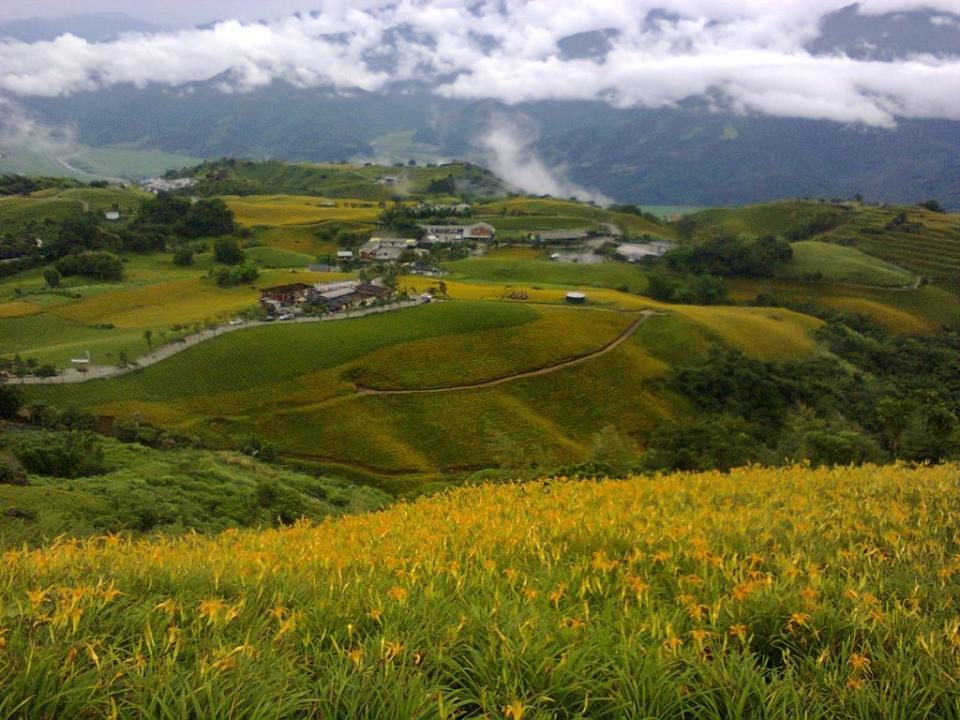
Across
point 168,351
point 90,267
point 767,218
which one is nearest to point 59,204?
point 90,267

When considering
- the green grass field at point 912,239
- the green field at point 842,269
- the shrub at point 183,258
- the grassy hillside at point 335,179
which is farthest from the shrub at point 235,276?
the green grass field at point 912,239

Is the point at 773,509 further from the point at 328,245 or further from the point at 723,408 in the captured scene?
the point at 328,245

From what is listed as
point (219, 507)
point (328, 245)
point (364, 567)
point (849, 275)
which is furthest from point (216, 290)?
point (849, 275)

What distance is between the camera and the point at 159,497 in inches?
725

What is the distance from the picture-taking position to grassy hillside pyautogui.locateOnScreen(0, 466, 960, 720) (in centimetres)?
293

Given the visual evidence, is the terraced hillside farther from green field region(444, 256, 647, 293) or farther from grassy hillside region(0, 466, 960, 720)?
grassy hillside region(0, 466, 960, 720)

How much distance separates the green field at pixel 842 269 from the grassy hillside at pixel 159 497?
253ft

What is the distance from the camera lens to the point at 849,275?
8106cm

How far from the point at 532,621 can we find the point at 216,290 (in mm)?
66984

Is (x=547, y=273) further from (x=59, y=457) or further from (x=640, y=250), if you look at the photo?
(x=59, y=457)

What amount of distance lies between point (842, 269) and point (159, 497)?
90.5 m

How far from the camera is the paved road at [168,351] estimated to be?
3556cm

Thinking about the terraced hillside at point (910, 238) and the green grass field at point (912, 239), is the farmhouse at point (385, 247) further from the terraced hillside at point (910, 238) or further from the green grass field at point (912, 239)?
the green grass field at point (912, 239)

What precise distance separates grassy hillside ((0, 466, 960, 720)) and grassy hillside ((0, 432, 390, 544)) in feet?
22.8
